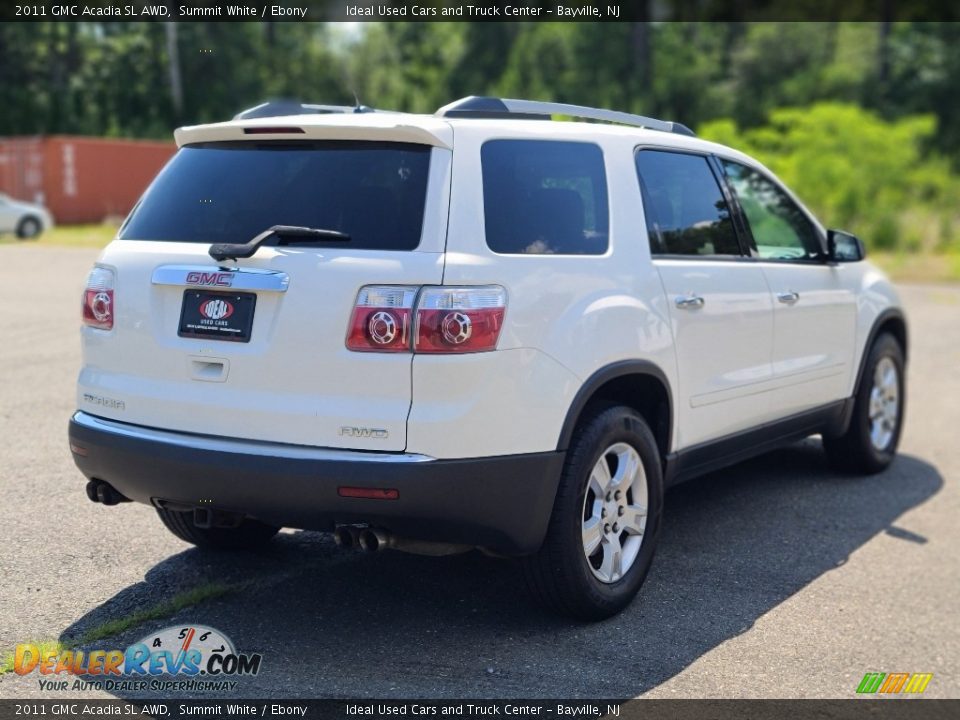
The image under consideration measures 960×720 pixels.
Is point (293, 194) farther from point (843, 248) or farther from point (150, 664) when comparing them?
point (843, 248)

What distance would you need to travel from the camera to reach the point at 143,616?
429 cm

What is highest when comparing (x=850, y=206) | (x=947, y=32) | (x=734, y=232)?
(x=947, y=32)

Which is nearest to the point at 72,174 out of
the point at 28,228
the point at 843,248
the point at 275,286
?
the point at 28,228

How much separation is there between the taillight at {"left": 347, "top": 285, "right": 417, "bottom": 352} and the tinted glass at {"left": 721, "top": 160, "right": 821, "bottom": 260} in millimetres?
2520

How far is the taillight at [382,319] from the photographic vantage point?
3822mm

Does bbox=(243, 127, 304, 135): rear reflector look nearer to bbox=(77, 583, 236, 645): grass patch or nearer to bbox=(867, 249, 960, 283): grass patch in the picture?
bbox=(77, 583, 236, 645): grass patch

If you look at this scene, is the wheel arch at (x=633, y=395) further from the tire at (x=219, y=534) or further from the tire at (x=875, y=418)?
the tire at (x=875, y=418)

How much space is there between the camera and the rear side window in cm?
418

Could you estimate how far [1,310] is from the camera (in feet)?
38.4

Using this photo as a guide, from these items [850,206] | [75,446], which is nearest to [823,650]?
[75,446]

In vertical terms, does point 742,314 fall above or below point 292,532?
above

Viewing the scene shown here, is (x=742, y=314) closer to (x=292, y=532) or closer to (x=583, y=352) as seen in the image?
(x=583, y=352)

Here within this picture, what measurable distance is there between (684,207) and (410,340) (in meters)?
1.92

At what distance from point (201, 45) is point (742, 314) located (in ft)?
172
